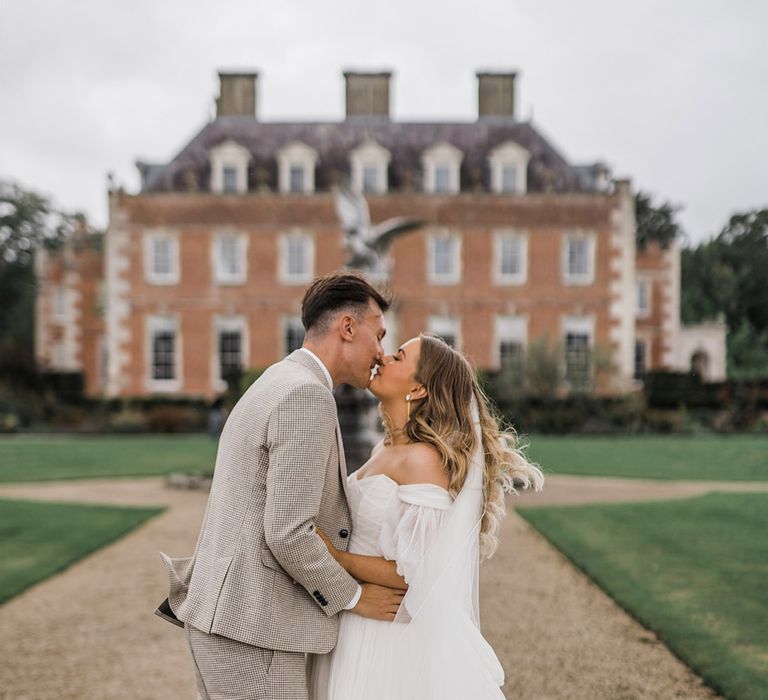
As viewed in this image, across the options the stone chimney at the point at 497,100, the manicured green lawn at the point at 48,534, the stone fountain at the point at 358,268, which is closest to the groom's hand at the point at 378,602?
the manicured green lawn at the point at 48,534

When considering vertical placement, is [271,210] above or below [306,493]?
above

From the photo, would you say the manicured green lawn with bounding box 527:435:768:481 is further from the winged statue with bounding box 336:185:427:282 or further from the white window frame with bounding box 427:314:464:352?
the white window frame with bounding box 427:314:464:352

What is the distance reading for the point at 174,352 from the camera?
30.3 metres

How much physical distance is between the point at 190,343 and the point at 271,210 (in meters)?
5.68

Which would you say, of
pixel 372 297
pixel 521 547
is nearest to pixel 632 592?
pixel 521 547

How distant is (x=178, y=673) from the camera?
4.84m

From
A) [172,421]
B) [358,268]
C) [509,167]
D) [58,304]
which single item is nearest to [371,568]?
[358,268]

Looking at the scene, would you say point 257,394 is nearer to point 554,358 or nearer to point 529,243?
point 554,358

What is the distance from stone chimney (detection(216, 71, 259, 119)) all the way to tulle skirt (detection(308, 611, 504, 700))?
106 feet

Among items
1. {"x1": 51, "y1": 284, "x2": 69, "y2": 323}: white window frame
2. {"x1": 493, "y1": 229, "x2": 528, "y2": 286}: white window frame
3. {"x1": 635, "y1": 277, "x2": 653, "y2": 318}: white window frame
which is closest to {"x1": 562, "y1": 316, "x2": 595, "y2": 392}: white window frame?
{"x1": 493, "y1": 229, "x2": 528, "y2": 286}: white window frame

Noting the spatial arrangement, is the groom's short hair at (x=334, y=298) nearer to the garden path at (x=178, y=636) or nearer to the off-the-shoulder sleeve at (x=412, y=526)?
the off-the-shoulder sleeve at (x=412, y=526)

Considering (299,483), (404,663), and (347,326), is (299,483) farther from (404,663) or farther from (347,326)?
(404,663)

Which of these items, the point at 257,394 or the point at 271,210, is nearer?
the point at 257,394

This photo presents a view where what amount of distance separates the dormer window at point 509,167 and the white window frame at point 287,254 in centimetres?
707
